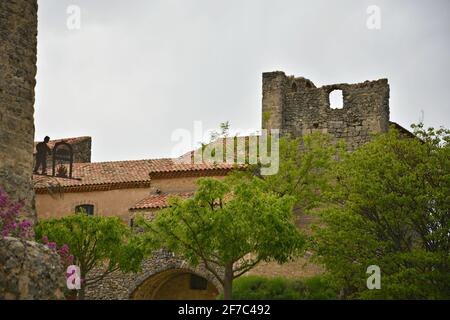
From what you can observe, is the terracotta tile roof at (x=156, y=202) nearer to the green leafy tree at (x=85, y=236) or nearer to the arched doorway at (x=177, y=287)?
the arched doorway at (x=177, y=287)

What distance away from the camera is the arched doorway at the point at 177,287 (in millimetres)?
31094

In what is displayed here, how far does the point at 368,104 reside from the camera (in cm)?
3519

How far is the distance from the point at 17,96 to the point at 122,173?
50.6 feet

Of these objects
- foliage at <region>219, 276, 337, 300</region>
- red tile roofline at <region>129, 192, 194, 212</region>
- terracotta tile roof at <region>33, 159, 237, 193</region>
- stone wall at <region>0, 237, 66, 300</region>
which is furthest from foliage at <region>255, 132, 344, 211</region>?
stone wall at <region>0, 237, 66, 300</region>

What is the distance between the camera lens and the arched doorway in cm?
3109

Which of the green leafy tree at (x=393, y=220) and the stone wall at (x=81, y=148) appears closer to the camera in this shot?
the green leafy tree at (x=393, y=220)

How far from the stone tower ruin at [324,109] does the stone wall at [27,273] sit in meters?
23.4

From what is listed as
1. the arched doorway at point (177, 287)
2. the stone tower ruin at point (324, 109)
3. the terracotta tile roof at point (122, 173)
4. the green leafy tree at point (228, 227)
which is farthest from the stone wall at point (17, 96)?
the stone tower ruin at point (324, 109)

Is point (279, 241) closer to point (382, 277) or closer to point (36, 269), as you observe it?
point (382, 277)

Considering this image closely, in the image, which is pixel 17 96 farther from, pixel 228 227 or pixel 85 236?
pixel 228 227

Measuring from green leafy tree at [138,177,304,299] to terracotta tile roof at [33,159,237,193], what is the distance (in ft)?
35.3

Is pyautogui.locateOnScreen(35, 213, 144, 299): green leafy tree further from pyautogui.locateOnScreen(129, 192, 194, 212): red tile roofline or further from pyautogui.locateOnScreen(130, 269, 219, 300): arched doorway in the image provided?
pyautogui.locateOnScreen(130, 269, 219, 300): arched doorway
